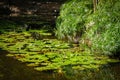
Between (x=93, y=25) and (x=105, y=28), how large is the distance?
76cm

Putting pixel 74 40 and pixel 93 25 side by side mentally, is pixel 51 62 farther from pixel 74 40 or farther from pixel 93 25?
pixel 74 40

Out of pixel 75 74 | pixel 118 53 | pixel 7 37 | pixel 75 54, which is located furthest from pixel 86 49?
pixel 7 37

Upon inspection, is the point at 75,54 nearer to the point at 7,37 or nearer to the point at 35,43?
the point at 35,43

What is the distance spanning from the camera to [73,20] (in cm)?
1229

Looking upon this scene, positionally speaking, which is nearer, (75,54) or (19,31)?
(75,54)

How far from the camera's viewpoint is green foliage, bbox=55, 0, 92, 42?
1199cm

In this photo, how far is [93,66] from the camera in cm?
866

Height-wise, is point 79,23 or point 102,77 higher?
point 79,23

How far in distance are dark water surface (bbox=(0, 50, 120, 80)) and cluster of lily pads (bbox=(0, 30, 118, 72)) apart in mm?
265

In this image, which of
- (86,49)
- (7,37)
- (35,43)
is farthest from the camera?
(7,37)

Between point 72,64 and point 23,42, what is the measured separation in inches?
132

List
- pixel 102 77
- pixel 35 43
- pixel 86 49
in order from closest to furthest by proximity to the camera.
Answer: pixel 102 77, pixel 86 49, pixel 35 43

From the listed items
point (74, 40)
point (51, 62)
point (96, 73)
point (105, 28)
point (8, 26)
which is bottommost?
point (96, 73)

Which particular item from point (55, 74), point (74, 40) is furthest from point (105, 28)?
point (55, 74)
